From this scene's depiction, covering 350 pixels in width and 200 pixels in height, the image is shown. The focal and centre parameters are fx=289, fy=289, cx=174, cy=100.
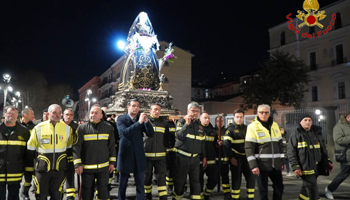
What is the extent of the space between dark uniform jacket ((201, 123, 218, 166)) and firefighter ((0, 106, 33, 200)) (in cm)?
382

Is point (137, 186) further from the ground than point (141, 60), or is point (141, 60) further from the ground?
point (141, 60)

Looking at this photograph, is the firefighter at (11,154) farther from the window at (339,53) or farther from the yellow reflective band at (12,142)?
the window at (339,53)

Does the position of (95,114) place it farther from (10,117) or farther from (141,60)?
(141,60)

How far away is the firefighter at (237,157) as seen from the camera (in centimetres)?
638

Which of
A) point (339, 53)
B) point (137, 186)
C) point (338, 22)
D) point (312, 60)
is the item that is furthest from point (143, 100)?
point (312, 60)

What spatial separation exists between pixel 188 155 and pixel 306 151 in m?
2.37

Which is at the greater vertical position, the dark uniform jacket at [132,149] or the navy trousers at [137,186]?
the dark uniform jacket at [132,149]

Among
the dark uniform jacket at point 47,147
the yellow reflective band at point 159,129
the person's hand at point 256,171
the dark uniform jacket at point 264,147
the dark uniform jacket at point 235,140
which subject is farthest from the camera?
the dark uniform jacket at point 235,140

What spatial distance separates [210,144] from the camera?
7.02 meters

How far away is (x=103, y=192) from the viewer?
546 centimetres

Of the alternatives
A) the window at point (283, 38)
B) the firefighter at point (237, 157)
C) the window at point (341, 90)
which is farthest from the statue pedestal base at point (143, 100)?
the window at point (283, 38)

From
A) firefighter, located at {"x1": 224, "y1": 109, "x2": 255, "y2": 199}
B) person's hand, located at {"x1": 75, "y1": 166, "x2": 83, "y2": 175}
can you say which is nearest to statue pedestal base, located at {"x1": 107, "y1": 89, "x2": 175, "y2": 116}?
firefighter, located at {"x1": 224, "y1": 109, "x2": 255, "y2": 199}

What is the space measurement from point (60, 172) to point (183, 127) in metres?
2.53

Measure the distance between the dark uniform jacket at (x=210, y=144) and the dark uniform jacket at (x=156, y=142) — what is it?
41.1 inches
